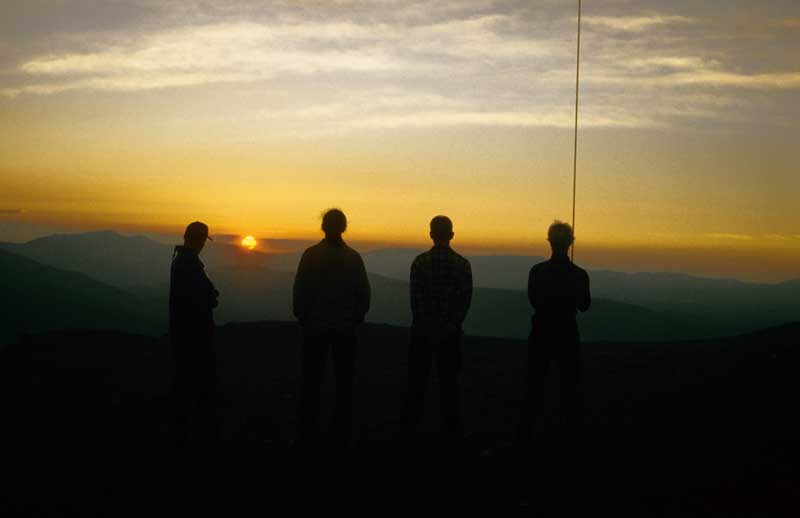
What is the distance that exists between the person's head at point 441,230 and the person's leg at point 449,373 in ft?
3.51

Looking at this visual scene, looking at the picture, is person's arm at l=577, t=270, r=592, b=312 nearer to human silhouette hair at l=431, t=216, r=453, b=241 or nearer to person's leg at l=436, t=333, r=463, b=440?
person's leg at l=436, t=333, r=463, b=440

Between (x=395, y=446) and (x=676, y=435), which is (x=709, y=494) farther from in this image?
(x=395, y=446)

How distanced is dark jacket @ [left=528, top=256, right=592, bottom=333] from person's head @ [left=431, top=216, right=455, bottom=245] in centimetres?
105

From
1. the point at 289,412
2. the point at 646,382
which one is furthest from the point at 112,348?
the point at 646,382

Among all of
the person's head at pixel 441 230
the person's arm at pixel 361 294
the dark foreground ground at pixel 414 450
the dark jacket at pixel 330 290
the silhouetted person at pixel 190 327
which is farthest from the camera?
the silhouetted person at pixel 190 327

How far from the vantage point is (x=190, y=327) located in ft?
27.6

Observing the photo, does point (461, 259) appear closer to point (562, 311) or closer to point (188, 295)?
point (562, 311)

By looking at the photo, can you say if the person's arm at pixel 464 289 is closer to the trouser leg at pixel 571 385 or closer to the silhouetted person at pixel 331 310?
the silhouetted person at pixel 331 310

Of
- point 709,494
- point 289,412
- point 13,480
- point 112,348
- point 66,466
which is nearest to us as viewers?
point 709,494

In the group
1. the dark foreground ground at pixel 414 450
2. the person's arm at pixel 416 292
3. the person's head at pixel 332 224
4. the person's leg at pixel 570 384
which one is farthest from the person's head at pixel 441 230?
the dark foreground ground at pixel 414 450

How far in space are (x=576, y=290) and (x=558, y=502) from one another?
8.60 ft

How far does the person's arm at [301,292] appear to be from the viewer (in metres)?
8.02

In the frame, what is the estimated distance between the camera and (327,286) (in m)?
8.02

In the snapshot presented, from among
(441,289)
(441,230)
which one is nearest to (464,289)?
(441,289)
